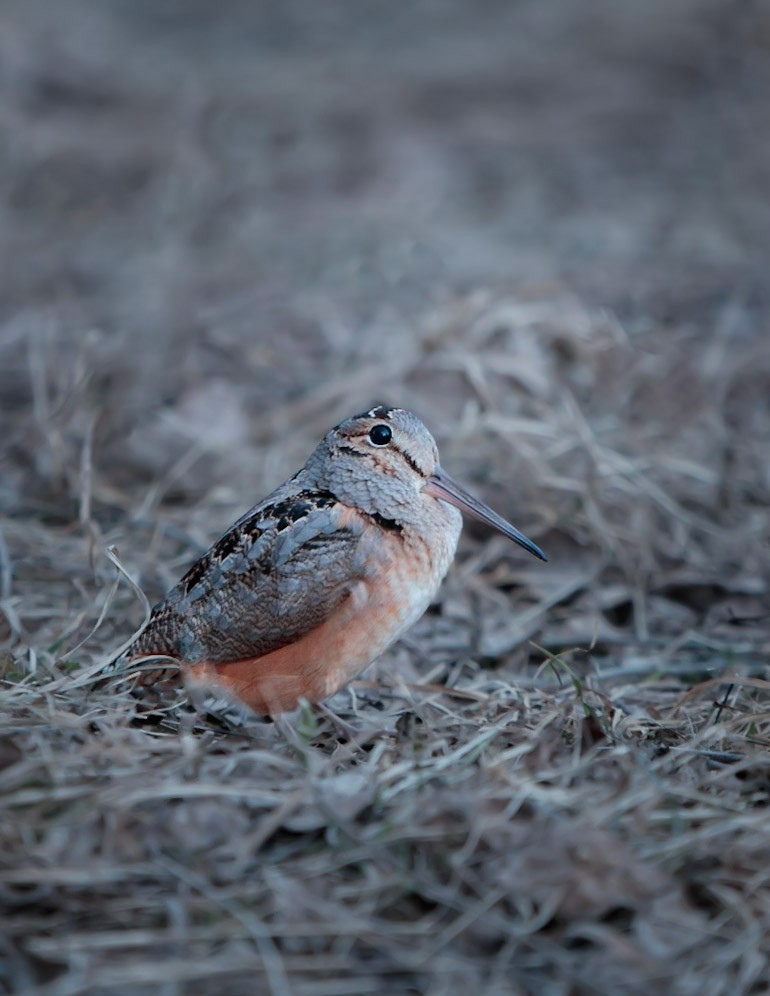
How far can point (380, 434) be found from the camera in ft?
13.2

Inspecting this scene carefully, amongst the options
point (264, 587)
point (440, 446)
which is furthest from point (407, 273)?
point (264, 587)

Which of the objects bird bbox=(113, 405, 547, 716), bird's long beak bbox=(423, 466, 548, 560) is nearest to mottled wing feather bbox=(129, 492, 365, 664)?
bird bbox=(113, 405, 547, 716)

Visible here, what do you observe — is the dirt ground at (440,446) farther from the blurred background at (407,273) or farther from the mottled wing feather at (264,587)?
the mottled wing feather at (264,587)

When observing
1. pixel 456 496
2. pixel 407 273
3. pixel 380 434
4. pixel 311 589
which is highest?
pixel 407 273

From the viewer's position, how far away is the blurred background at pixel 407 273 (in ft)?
17.5

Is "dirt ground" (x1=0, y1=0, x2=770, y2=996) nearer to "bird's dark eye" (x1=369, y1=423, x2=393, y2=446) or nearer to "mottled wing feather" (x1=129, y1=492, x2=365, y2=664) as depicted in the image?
"mottled wing feather" (x1=129, y1=492, x2=365, y2=664)

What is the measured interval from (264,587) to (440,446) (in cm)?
220

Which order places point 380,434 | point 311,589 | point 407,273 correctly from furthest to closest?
point 407,273 → point 380,434 → point 311,589

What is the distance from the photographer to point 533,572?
523 cm

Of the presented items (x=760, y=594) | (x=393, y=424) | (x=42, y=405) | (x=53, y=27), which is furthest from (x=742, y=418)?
(x=53, y=27)

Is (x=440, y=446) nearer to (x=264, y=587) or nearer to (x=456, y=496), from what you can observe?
(x=456, y=496)

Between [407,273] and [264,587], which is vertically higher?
[407,273]

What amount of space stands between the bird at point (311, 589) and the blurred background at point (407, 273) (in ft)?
2.47

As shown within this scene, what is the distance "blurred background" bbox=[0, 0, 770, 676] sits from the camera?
5.33 meters
